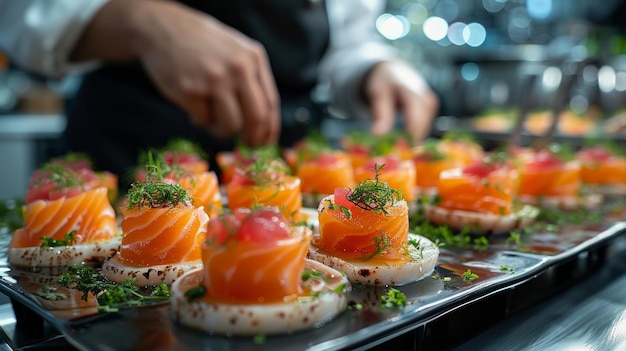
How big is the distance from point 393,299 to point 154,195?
662mm

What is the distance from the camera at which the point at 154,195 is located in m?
1.60

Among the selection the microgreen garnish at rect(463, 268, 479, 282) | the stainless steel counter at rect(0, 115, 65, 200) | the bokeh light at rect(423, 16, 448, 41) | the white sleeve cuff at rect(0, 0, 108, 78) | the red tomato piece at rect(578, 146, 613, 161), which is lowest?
the stainless steel counter at rect(0, 115, 65, 200)

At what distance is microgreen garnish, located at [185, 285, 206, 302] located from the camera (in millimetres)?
1266

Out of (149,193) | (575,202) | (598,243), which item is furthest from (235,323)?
(575,202)

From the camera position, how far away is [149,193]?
1596 mm

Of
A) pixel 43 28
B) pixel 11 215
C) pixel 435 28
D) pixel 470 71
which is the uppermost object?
pixel 435 28

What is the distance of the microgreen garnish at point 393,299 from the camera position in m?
1.36

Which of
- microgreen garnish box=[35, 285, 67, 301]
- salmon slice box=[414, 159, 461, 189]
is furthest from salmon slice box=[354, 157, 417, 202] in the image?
microgreen garnish box=[35, 285, 67, 301]

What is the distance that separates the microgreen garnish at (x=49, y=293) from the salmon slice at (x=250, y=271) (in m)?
0.35

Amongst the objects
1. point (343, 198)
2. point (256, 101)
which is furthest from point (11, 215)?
point (343, 198)

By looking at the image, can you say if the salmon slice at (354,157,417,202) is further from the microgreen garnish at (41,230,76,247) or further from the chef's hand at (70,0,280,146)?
the microgreen garnish at (41,230,76,247)

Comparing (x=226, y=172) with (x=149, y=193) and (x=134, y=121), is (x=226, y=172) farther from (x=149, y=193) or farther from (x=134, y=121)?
(x=149, y=193)

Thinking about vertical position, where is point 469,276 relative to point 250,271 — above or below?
below

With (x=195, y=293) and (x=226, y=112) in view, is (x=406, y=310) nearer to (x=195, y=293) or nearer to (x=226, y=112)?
(x=195, y=293)
